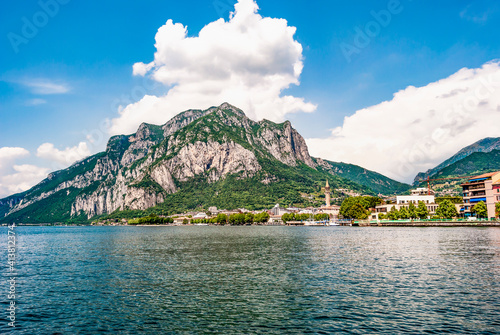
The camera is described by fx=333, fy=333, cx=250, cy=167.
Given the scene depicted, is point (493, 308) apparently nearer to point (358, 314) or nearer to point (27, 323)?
point (358, 314)

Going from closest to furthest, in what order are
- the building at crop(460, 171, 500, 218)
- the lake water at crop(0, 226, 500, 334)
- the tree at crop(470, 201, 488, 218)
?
the lake water at crop(0, 226, 500, 334), the building at crop(460, 171, 500, 218), the tree at crop(470, 201, 488, 218)

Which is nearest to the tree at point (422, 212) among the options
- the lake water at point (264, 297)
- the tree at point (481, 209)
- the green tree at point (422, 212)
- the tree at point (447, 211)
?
the green tree at point (422, 212)

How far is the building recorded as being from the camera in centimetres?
15600

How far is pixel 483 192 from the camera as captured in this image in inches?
6718

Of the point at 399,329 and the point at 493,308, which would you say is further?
the point at 493,308

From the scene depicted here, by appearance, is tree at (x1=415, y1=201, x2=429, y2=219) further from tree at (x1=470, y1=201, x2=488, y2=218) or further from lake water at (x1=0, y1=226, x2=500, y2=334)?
lake water at (x1=0, y1=226, x2=500, y2=334)

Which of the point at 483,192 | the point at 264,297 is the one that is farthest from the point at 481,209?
the point at 264,297

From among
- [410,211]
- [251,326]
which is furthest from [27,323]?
[410,211]

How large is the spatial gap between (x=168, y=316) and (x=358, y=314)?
1484cm

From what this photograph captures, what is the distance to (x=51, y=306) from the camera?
29.9 m

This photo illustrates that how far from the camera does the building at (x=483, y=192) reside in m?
156

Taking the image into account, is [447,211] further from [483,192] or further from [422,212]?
[483,192]

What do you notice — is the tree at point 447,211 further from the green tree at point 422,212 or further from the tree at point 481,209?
the tree at point 481,209

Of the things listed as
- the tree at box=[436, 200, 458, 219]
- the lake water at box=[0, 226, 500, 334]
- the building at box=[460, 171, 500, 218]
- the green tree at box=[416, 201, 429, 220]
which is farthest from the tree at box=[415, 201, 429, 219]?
the lake water at box=[0, 226, 500, 334]
